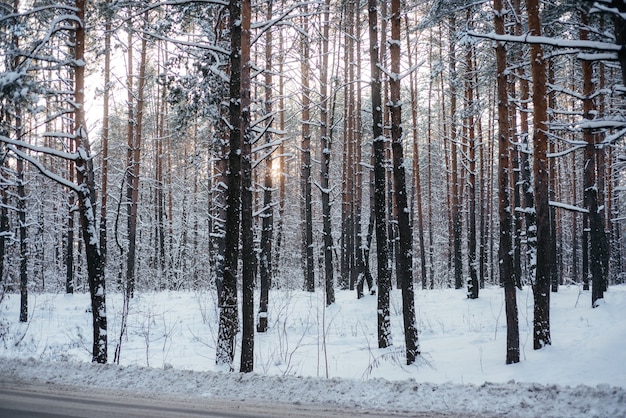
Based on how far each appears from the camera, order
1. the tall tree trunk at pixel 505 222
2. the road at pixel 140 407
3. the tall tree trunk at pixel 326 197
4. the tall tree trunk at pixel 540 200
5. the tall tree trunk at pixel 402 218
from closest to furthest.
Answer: the road at pixel 140 407
the tall tree trunk at pixel 505 222
the tall tree trunk at pixel 402 218
the tall tree trunk at pixel 540 200
the tall tree trunk at pixel 326 197

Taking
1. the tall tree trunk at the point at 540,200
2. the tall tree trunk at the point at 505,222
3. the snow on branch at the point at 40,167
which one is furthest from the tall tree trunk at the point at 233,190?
the tall tree trunk at the point at 540,200

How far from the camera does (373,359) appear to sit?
1090 cm

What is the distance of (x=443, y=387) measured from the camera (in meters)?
5.66

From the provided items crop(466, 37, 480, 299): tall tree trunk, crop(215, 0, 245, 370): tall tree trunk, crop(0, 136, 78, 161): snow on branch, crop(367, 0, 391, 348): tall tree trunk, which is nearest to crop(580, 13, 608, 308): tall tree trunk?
crop(466, 37, 480, 299): tall tree trunk

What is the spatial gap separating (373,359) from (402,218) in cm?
352

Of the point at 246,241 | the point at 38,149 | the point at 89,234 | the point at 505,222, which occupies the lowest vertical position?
the point at 246,241

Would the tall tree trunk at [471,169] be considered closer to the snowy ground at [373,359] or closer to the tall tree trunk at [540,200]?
the snowy ground at [373,359]

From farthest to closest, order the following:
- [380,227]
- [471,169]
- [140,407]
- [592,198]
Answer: [471,169] → [592,198] → [380,227] → [140,407]

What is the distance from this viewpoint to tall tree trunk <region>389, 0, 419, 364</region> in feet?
33.0

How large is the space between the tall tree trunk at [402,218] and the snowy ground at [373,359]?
653 mm

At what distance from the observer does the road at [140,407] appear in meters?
4.88

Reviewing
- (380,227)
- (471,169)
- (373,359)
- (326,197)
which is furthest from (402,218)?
(471,169)

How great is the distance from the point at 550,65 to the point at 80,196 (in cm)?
1758

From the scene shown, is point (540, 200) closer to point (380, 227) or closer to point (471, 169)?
point (380, 227)
